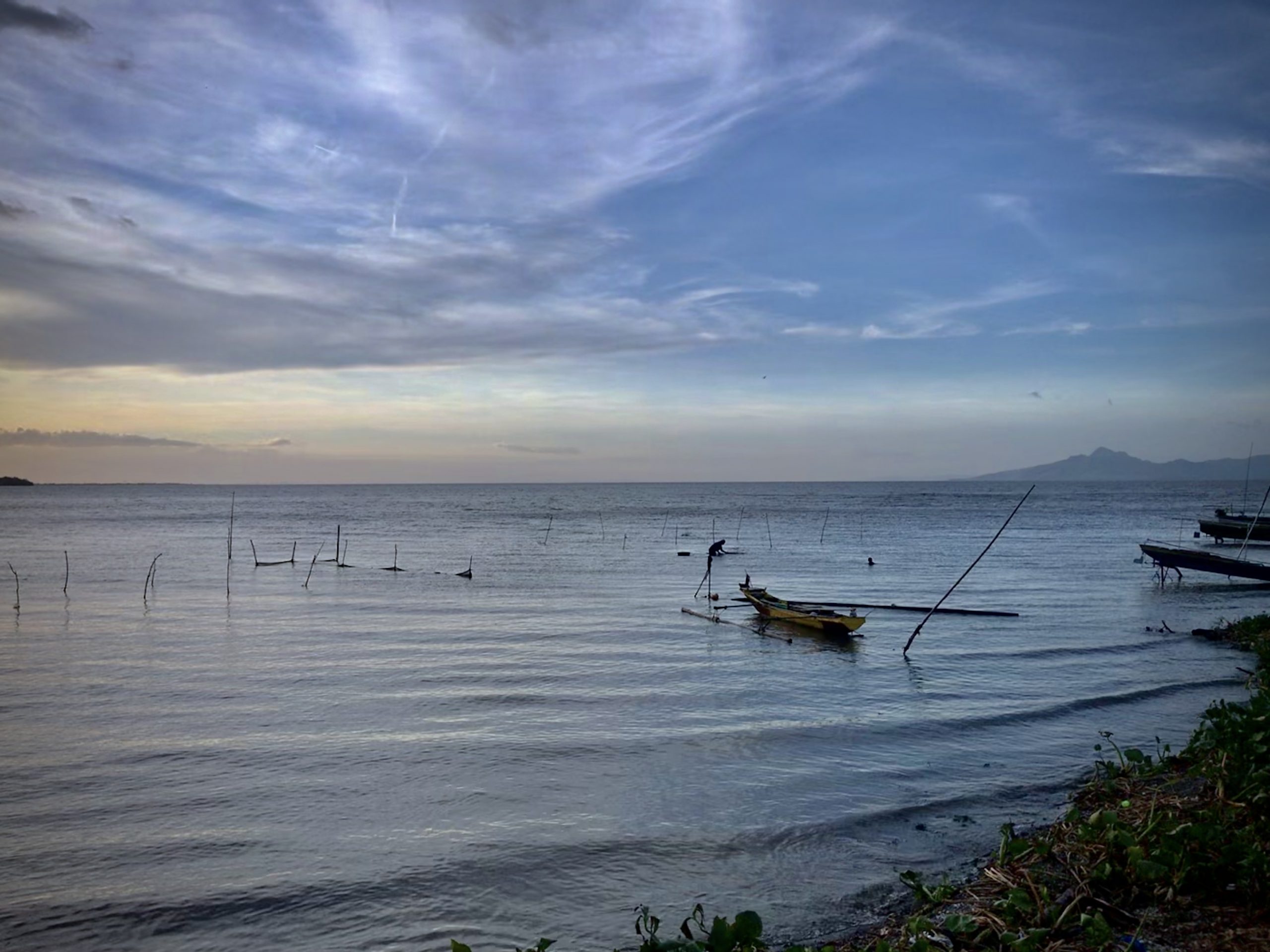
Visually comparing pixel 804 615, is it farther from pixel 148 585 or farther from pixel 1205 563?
pixel 148 585

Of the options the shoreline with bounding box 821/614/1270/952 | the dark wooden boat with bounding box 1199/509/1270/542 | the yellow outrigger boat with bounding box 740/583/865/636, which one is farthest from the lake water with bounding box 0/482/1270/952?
the dark wooden boat with bounding box 1199/509/1270/542

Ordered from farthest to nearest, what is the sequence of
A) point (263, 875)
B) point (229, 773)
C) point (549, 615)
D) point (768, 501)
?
1. point (768, 501)
2. point (549, 615)
3. point (229, 773)
4. point (263, 875)

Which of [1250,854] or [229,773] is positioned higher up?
[1250,854]

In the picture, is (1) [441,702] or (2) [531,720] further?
(1) [441,702]

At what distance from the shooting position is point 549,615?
25.7m

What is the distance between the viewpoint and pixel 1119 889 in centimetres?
583

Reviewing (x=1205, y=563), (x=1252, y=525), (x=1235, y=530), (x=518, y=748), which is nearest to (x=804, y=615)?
(x=518, y=748)

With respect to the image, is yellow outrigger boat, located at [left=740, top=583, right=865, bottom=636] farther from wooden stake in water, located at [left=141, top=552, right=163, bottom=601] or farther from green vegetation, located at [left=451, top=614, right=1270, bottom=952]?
wooden stake in water, located at [left=141, top=552, right=163, bottom=601]

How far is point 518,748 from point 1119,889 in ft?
27.8

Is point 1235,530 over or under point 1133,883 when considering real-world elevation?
over

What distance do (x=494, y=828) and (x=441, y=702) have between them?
5991 mm

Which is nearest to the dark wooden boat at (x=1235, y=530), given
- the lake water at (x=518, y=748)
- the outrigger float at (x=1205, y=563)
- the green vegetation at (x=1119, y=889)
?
Result: the outrigger float at (x=1205, y=563)

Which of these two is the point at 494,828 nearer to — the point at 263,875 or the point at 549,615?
the point at 263,875

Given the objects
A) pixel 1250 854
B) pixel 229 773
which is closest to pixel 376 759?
pixel 229 773
